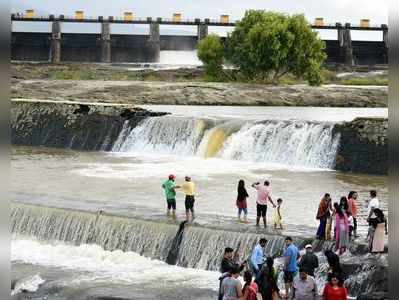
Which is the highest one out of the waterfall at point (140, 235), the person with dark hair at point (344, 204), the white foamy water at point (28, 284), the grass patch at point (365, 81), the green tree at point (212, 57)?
the green tree at point (212, 57)

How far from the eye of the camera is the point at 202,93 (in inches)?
1964

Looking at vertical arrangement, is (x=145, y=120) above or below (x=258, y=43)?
below

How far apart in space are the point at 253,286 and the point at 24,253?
8.70 metres

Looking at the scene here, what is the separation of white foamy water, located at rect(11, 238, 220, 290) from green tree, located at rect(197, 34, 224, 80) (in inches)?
1831

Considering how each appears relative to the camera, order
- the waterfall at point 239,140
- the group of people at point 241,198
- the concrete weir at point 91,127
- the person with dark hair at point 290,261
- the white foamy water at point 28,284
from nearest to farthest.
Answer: the person with dark hair at point 290,261
the white foamy water at point 28,284
the group of people at point 241,198
the concrete weir at point 91,127
the waterfall at point 239,140

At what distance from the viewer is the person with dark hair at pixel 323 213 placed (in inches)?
490

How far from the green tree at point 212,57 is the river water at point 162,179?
29847 millimetres

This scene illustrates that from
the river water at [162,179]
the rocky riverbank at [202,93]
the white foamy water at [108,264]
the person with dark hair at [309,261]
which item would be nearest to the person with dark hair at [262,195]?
the river water at [162,179]

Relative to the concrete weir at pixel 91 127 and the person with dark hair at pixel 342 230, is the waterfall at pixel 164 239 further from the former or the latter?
the concrete weir at pixel 91 127

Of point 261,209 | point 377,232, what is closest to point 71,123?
point 261,209

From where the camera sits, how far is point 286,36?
57625mm

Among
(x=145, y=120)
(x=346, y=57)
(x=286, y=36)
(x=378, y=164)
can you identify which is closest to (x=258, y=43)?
(x=286, y=36)

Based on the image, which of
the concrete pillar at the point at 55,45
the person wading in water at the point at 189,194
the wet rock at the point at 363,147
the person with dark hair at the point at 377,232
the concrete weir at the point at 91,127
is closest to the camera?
the person with dark hair at the point at 377,232

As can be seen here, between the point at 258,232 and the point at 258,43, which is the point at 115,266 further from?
the point at 258,43
